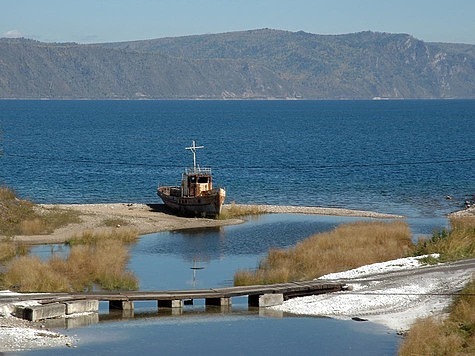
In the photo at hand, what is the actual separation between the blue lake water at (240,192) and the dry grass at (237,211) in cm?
173

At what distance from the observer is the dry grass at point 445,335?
35.5 meters

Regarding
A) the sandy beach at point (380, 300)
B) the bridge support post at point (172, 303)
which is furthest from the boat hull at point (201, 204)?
the bridge support post at point (172, 303)

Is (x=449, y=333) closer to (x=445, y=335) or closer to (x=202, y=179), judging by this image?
(x=445, y=335)

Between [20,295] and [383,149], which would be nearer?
[20,295]

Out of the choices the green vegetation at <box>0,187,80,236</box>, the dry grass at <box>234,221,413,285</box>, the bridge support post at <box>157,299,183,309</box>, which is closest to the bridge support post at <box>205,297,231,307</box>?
the bridge support post at <box>157,299,183,309</box>

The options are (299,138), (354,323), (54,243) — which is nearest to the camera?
(354,323)

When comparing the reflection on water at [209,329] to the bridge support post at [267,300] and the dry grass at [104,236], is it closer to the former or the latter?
the bridge support post at [267,300]

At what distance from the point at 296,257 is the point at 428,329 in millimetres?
18604

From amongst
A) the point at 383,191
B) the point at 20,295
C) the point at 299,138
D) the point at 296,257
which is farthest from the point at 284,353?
the point at 299,138

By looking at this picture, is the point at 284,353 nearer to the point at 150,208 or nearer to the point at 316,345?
the point at 316,345

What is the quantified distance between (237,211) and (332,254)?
99.0 feet

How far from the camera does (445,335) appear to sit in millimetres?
37031

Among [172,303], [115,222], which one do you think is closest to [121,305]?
[172,303]

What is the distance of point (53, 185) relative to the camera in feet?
355
